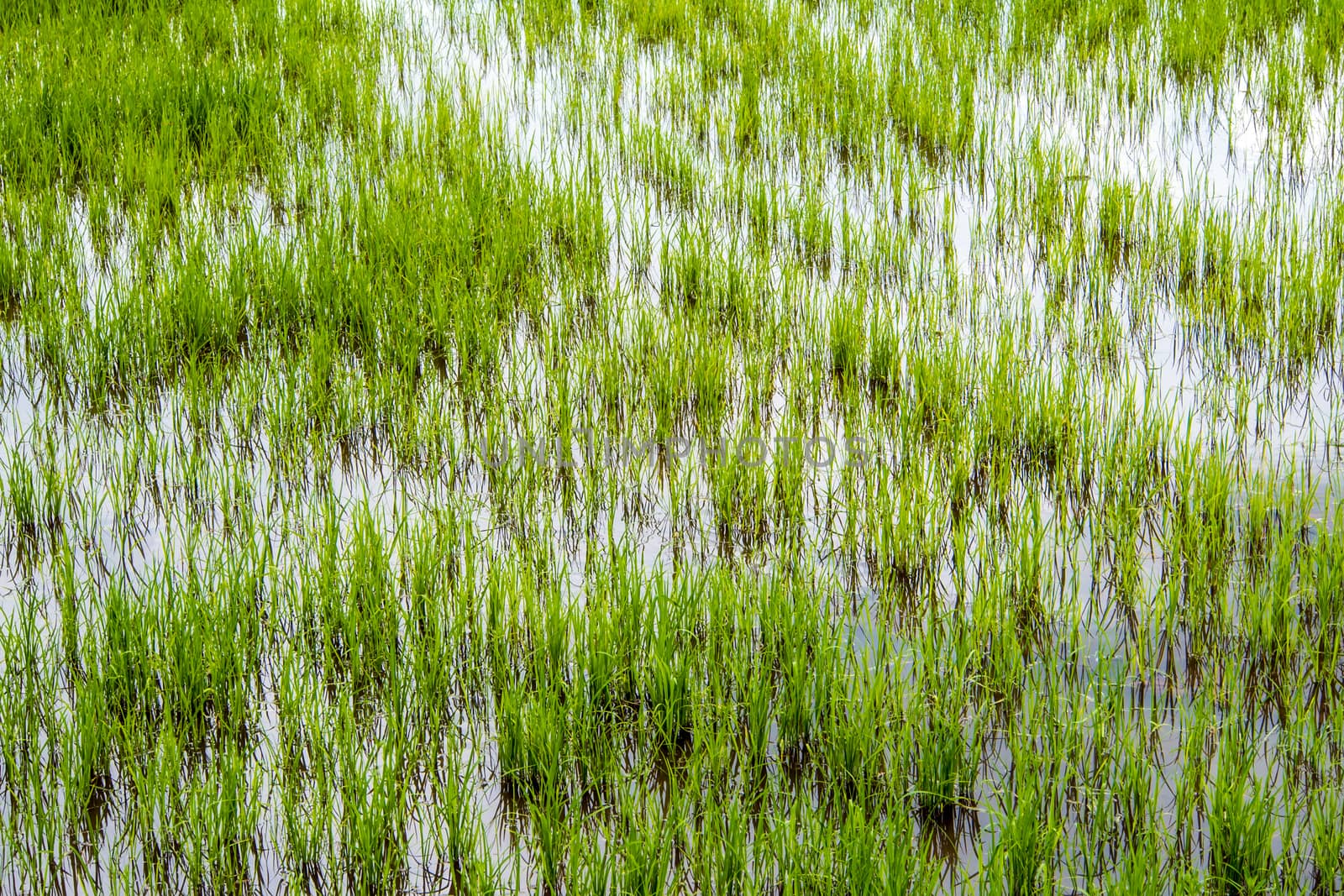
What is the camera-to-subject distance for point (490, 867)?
1.61 metres

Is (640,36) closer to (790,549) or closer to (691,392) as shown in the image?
(691,392)

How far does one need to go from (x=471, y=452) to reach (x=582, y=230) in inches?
50.9

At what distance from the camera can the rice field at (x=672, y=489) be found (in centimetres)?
170

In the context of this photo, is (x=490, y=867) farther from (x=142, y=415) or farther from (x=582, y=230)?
(x=582, y=230)

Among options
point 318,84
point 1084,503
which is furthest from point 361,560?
point 318,84

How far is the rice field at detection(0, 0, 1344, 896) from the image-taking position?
170 centimetres

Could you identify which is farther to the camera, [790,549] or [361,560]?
[790,549]

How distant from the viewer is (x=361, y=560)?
217cm

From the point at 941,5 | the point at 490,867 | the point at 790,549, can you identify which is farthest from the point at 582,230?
the point at 941,5

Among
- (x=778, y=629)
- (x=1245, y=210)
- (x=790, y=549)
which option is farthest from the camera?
(x=1245, y=210)

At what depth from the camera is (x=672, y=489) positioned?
8.36 ft

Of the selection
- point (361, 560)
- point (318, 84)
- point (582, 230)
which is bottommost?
point (361, 560)

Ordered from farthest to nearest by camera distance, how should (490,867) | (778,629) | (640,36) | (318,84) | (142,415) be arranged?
(640,36) → (318,84) → (142,415) → (778,629) → (490,867)

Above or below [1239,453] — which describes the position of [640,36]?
above
